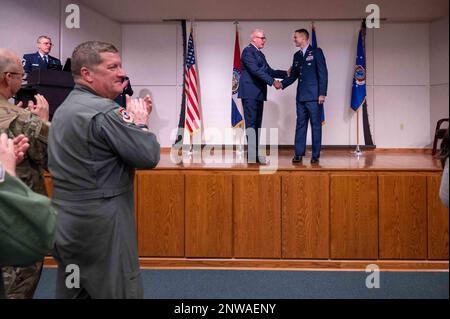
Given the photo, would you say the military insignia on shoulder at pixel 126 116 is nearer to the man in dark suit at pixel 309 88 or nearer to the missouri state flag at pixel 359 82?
the man in dark suit at pixel 309 88

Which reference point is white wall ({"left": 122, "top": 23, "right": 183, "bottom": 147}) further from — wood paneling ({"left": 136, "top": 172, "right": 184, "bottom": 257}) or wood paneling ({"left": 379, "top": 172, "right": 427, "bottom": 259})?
wood paneling ({"left": 379, "top": 172, "right": 427, "bottom": 259})

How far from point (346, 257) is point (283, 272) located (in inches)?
20.6

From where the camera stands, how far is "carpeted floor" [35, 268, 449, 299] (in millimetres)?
3086

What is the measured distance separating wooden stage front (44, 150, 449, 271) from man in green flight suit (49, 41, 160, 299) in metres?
2.09

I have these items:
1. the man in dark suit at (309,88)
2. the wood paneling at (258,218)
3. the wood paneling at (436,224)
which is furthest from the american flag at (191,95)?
the wood paneling at (436,224)

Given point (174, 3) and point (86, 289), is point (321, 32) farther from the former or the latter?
point (86, 289)

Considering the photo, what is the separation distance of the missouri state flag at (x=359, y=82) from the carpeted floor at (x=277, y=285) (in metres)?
4.87

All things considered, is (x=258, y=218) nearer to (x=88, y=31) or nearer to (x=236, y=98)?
(x=236, y=98)

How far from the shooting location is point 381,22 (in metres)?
8.41

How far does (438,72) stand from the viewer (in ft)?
27.1

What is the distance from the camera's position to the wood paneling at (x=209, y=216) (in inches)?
149

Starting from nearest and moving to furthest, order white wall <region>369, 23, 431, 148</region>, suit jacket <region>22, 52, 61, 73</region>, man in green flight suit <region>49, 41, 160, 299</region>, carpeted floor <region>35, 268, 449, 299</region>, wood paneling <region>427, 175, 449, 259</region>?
man in green flight suit <region>49, 41, 160, 299</region> → carpeted floor <region>35, 268, 449, 299</region> → wood paneling <region>427, 175, 449, 259</region> → suit jacket <region>22, 52, 61, 73</region> → white wall <region>369, 23, 431, 148</region>

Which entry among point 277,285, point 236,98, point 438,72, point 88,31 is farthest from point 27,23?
point 438,72

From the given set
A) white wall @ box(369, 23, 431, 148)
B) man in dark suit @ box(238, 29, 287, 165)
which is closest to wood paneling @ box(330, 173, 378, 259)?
man in dark suit @ box(238, 29, 287, 165)
